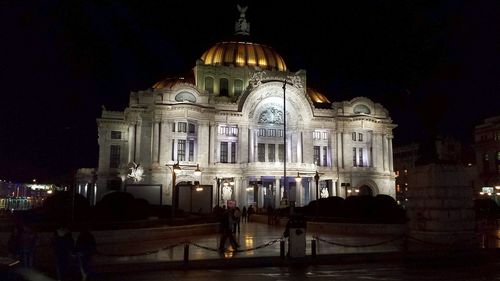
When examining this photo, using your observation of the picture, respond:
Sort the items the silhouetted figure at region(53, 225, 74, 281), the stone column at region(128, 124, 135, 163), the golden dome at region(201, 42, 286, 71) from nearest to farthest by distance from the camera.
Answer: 1. the silhouetted figure at region(53, 225, 74, 281)
2. the stone column at region(128, 124, 135, 163)
3. the golden dome at region(201, 42, 286, 71)

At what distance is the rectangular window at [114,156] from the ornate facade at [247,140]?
0.17 meters

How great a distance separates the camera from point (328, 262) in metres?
19.8

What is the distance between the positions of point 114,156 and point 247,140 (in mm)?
24981

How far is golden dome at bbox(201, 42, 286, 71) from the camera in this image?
85.5m

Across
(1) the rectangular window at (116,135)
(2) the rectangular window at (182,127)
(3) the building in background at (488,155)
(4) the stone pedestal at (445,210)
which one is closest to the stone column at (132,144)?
(1) the rectangular window at (116,135)

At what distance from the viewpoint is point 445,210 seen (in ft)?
78.7

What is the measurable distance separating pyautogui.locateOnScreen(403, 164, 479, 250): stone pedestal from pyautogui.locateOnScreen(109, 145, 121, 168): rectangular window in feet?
203

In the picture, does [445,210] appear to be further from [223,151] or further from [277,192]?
[223,151]

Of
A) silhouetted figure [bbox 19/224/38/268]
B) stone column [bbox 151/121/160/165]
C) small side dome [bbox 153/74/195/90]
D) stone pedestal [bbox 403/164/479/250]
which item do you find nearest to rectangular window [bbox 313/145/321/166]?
small side dome [bbox 153/74/195/90]

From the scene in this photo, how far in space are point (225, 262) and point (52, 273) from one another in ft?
21.8

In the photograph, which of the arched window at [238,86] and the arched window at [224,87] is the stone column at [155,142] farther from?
the arched window at [238,86]

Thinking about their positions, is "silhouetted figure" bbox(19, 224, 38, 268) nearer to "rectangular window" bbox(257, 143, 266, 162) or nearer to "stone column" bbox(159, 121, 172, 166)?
"stone column" bbox(159, 121, 172, 166)

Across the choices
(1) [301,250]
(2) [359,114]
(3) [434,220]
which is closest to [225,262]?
(1) [301,250]

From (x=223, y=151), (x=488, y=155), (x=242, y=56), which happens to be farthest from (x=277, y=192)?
(x=488, y=155)
